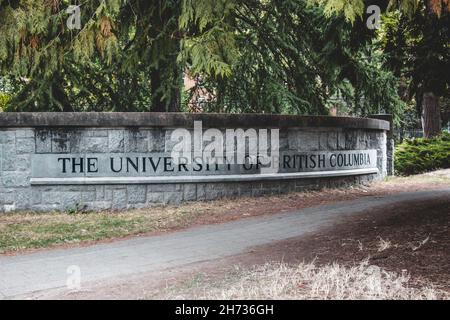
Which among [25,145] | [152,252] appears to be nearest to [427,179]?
[25,145]

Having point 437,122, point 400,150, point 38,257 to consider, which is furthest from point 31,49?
point 437,122

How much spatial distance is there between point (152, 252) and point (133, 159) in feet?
12.5

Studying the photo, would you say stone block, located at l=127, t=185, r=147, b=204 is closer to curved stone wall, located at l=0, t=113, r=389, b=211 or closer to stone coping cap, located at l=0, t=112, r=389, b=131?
curved stone wall, located at l=0, t=113, r=389, b=211

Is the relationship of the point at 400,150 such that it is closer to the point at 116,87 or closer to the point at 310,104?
the point at 310,104

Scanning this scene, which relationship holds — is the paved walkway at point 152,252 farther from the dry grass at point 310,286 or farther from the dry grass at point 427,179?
the dry grass at point 427,179

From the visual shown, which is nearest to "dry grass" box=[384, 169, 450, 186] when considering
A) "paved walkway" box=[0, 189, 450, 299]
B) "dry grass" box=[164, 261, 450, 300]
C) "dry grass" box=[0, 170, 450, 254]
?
"dry grass" box=[0, 170, 450, 254]

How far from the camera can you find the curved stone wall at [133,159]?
32.0ft

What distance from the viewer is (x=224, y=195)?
34.3 feet

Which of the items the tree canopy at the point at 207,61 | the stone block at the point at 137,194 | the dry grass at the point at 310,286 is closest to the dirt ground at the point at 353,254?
the dry grass at the point at 310,286

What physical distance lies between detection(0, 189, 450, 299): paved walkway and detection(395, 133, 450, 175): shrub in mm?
8283

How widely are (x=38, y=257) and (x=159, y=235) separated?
Answer: 5.61 ft

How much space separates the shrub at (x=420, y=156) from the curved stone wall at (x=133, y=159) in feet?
22.3

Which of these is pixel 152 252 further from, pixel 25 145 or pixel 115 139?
pixel 25 145
